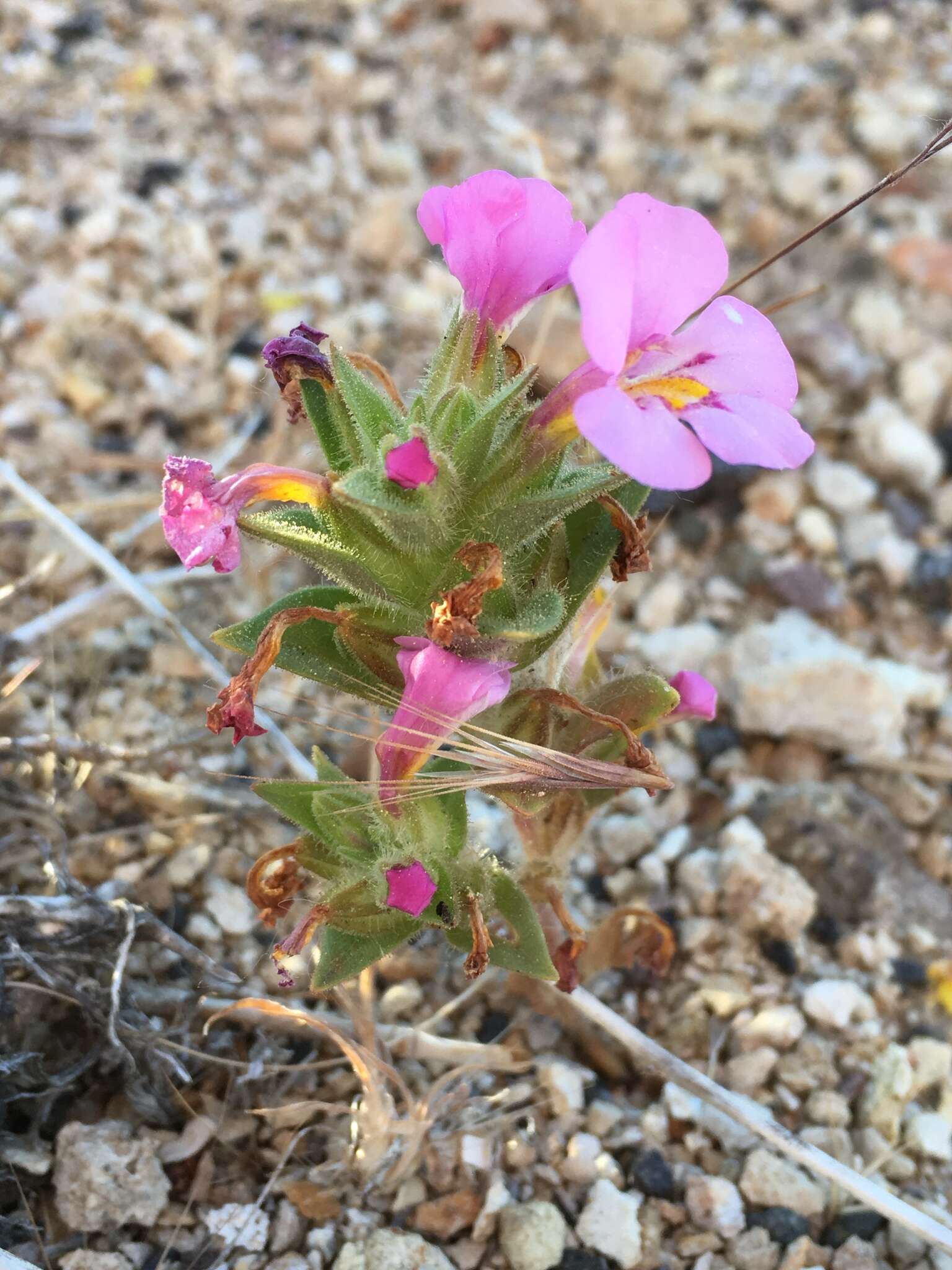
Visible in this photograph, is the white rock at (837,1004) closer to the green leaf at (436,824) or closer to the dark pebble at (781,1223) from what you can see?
the dark pebble at (781,1223)

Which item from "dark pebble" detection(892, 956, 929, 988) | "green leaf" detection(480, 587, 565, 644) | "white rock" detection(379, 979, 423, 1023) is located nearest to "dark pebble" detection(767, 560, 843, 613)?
"dark pebble" detection(892, 956, 929, 988)

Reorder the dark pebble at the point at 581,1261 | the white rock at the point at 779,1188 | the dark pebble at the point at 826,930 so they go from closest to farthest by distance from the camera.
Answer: the dark pebble at the point at 581,1261 < the white rock at the point at 779,1188 < the dark pebble at the point at 826,930

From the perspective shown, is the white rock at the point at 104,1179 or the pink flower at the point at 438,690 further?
the white rock at the point at 104,1179

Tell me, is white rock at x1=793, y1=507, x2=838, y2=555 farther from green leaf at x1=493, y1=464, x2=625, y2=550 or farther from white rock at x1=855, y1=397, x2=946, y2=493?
green leaf at x1=493, y1=464, x2=625, y2=550

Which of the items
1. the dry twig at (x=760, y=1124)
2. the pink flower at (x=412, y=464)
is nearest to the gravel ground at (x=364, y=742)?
the dry twig at (x=760, y=1124)

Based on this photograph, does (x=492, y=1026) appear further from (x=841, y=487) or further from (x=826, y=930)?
(x=841, y=487)

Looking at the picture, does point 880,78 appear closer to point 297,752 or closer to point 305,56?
point 305,56

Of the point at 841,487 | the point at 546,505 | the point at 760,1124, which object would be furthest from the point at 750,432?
the point at 841,487
